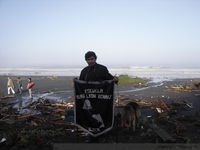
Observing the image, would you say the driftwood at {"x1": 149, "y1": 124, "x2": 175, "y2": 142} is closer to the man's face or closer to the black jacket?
the black jacket

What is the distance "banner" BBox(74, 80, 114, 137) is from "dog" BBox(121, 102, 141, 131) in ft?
6.19

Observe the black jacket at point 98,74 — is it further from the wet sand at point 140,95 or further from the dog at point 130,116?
the wet sand at point 140,95

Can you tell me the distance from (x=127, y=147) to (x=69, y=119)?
432cm

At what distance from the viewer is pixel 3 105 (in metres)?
12.9

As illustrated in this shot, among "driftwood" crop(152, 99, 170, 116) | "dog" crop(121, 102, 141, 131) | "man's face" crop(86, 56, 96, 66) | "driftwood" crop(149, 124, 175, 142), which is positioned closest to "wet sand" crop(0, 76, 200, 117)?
"driftwood" crop(152, 99, 170, 116)

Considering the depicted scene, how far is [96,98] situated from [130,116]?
2.37 meters

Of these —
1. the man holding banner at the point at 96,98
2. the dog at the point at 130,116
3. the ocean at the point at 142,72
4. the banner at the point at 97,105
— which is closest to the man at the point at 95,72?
the man holding banner at the point at 96,98

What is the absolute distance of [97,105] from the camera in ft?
17.5

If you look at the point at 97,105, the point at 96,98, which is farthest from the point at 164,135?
the point at 96,98

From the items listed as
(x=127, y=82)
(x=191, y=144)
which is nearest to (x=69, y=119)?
(x=191, y=144)

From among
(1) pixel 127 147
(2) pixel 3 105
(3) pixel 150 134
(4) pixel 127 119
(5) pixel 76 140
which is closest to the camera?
(1) pixel 127 147

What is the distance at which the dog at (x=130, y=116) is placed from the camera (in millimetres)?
7055

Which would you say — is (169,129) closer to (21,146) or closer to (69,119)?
(69,119)

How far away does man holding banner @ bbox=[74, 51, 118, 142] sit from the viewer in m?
5.27
